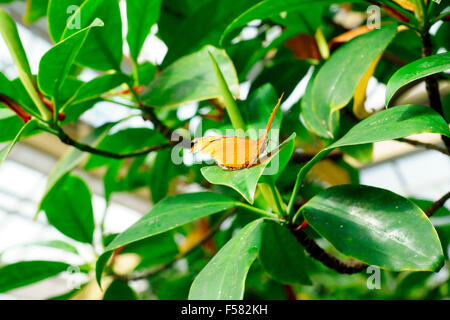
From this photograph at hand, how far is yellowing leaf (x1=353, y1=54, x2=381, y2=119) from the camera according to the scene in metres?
0.61

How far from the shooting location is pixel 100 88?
575mm

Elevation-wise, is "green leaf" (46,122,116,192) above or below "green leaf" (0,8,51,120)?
below

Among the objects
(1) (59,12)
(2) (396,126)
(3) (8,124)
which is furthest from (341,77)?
(3) (8,124)

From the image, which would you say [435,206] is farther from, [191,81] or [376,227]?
[191,81]

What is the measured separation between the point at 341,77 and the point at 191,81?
217 millimetres

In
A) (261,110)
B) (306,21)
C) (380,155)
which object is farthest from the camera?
(380,155)

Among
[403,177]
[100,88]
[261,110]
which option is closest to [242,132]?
[261,110]

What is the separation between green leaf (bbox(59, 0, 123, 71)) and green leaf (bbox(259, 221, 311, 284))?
1.20 ft

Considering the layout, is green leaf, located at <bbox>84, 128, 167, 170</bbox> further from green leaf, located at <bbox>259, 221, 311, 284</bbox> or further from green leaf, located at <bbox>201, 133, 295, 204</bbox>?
green leaf, located at <bbox>201, 133, 295, 204</bbox>

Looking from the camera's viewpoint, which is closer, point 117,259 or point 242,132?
point 242,132

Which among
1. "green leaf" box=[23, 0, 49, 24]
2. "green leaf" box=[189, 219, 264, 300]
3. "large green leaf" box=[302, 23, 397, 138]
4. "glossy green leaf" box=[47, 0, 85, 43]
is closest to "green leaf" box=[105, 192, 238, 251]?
"green leaf" box=[189, 219, 264, 300]

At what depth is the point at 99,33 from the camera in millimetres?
595

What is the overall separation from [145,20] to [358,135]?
388 mm

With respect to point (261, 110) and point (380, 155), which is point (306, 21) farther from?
point (380, 155)
